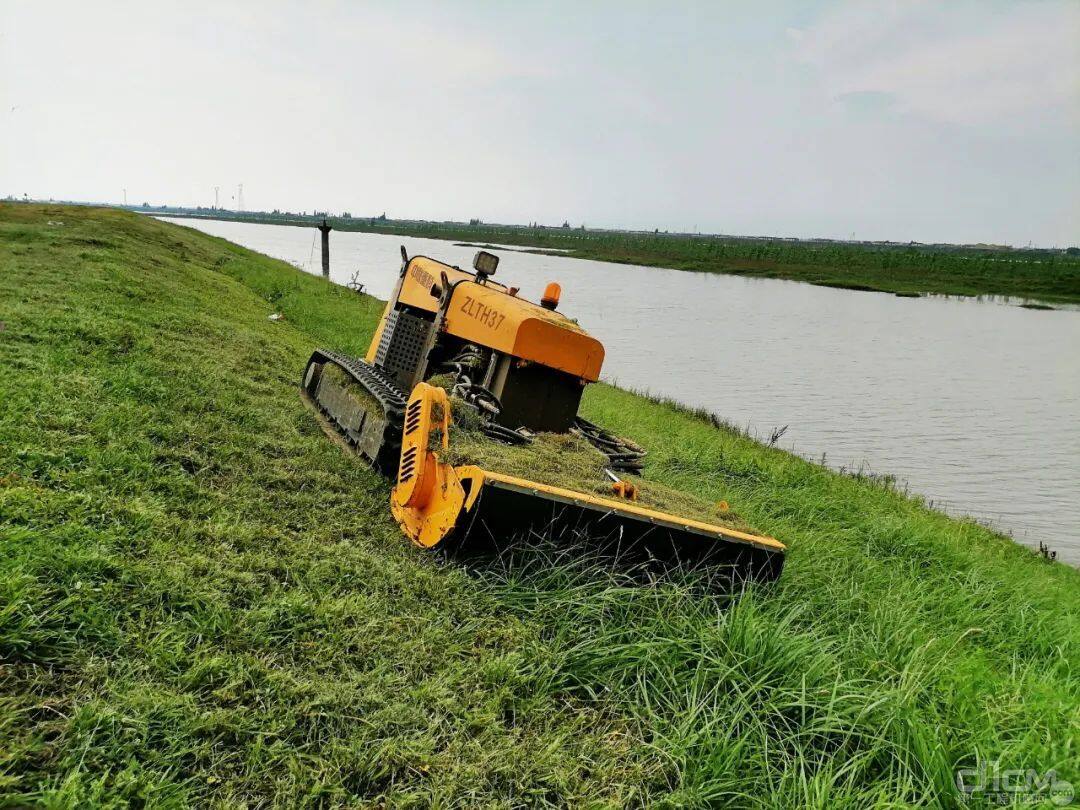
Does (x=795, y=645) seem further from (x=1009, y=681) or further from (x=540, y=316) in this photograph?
(x=540, y=316)

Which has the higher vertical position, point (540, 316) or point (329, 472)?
point (540, 316)

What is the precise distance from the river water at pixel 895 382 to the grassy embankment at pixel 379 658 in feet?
21.9

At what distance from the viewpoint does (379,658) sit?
3.09 metres

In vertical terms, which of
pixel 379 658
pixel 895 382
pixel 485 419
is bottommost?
pixel 379 658

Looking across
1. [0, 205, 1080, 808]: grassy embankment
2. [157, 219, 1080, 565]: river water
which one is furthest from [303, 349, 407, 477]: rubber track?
[157, 219, 1080, 565]: river water

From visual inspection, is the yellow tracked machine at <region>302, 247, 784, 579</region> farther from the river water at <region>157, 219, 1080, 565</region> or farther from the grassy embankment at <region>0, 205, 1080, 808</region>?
the river water at <region>157, 219, 1080, 565</region>

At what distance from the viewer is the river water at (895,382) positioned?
11.5 metres

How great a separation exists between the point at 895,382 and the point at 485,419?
16023 millimetres

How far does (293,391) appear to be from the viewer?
7148 mm

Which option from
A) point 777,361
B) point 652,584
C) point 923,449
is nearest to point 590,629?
point 652,584

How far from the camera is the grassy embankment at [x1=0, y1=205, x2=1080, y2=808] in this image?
8.03 ft

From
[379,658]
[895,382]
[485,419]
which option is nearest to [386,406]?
[485,419]

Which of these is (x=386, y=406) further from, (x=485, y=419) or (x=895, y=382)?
(x=895, y=382)

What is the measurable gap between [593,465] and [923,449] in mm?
10574
